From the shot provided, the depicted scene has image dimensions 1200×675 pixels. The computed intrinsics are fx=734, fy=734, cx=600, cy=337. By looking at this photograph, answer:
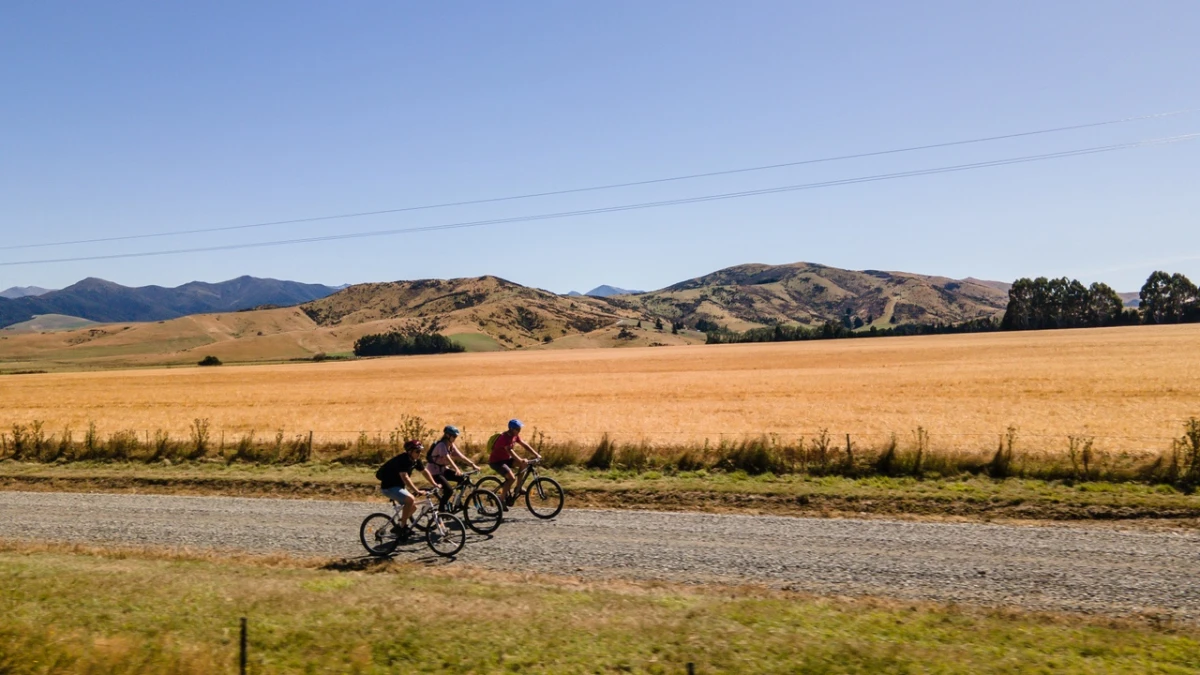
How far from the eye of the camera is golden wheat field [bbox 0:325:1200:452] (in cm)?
3275

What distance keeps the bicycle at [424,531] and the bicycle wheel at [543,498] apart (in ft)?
10.1

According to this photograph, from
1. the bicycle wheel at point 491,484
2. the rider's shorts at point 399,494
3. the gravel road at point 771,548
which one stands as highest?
the rider's shorts at point 399,494

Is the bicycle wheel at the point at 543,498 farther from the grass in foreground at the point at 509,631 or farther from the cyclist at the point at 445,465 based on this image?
the grass in foreground at the point at 509,631

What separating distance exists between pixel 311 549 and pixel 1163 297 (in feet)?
594

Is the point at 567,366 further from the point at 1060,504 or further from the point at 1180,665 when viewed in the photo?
the point at 1180,665

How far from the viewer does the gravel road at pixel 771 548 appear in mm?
12266

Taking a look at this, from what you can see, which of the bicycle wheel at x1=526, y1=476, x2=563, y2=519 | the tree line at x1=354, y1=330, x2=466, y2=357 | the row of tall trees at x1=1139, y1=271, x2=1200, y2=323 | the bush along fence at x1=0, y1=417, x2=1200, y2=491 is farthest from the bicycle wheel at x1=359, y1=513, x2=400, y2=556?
the row of tall trees at x1=1139, y1=271, x2=1200, y2=323

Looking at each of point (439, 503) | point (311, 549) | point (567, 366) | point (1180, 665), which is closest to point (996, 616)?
point (1180, 665)

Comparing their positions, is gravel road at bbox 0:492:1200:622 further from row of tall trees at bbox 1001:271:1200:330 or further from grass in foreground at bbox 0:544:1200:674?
row of tall trees at bbox 1001:271:1200:330

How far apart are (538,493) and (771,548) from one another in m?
6.06

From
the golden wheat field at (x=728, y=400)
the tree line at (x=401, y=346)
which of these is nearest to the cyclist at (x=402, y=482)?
the golden wheat field at (x=728, y=400)

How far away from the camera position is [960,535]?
50.8 feet

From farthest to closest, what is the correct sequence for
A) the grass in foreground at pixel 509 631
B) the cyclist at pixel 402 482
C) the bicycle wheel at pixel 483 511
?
the bicycle wheel at pixel 483 511 < the cyclist at pixel 402 482 < the grass in foreground at pixel 509 631

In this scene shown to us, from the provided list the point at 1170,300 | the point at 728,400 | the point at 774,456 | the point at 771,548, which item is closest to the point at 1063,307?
the point at 1170,300
